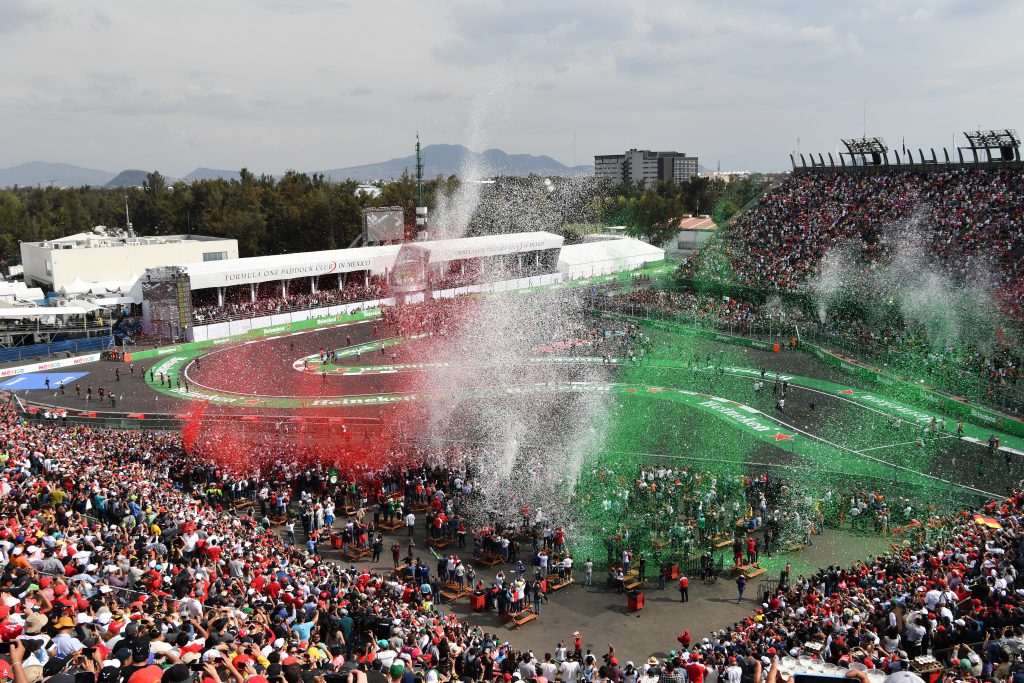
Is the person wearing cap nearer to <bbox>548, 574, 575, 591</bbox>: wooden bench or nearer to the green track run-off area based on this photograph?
<bbox>548, 574, 575, 591</bbox>: wooden bench

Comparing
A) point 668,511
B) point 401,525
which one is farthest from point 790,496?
point 401,525

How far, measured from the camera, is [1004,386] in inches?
1160

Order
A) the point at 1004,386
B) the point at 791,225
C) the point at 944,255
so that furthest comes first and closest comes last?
the point at 791,225 → the point at 944,255 → the point at 1004,386

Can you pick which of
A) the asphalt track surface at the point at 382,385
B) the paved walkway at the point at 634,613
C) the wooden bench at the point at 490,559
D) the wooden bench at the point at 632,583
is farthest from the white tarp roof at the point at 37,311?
the wooden bench at the point at 632,583

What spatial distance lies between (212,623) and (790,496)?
17.5 meters

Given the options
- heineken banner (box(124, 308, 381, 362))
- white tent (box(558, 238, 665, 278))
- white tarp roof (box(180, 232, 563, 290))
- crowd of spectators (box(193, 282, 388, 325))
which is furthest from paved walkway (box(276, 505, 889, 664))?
white tent (box(558, 238, 665, 278))

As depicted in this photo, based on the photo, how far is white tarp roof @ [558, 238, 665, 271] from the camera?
240ft

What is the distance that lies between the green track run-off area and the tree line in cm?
4711

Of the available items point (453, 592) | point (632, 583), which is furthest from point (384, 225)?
point (632, 583)

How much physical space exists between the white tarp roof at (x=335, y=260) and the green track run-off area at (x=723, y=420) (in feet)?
41.4

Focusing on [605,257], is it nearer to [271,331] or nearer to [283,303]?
[283,303]

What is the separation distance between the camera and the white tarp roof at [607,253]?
73.1 m

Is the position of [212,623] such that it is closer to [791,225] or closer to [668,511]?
[668,511]

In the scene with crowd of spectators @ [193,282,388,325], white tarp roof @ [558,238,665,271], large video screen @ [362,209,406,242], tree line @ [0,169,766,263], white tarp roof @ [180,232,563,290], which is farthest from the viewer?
tree line @ [0,169,766,263]
